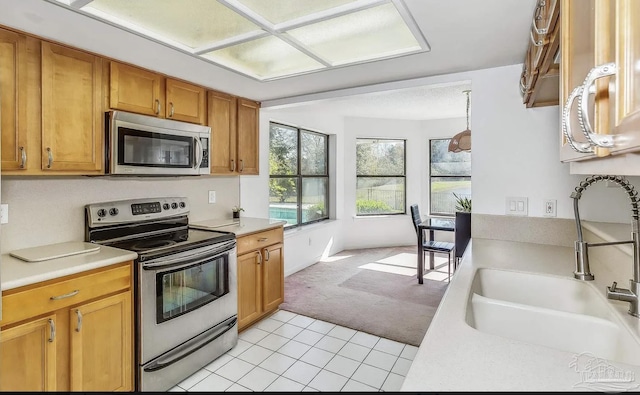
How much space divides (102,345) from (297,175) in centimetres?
329

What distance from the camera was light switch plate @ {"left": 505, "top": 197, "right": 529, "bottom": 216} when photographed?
87.7 inches

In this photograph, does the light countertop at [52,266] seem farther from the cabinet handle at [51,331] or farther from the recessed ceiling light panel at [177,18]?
the recessed ceiling light panel at [177,18]

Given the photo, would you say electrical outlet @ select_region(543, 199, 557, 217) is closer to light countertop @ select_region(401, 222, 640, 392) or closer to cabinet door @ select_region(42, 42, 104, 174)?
light countertop @ select_region(401, 222, 640, 392)

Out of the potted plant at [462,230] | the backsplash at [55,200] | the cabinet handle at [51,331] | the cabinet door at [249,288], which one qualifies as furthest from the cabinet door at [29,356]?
the potted plant at [462,230]

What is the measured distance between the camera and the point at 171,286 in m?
2.07

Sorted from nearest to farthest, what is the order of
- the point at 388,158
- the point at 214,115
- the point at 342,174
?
the point at 214,115, the point at 342,174, the point at 388,158

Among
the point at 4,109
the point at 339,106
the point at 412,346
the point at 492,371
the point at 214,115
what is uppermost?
the point at 339,106

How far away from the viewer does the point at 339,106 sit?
15.6 ft

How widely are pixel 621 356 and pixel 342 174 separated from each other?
4.76 m

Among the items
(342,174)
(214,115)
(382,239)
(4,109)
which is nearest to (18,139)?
(4,109)

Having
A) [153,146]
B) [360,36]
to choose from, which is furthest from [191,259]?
[360,36]

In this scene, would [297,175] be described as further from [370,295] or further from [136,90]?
[136,90]

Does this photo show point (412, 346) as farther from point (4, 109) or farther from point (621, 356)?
point (4, 109)

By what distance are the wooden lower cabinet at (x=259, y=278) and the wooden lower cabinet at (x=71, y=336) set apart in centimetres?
92
